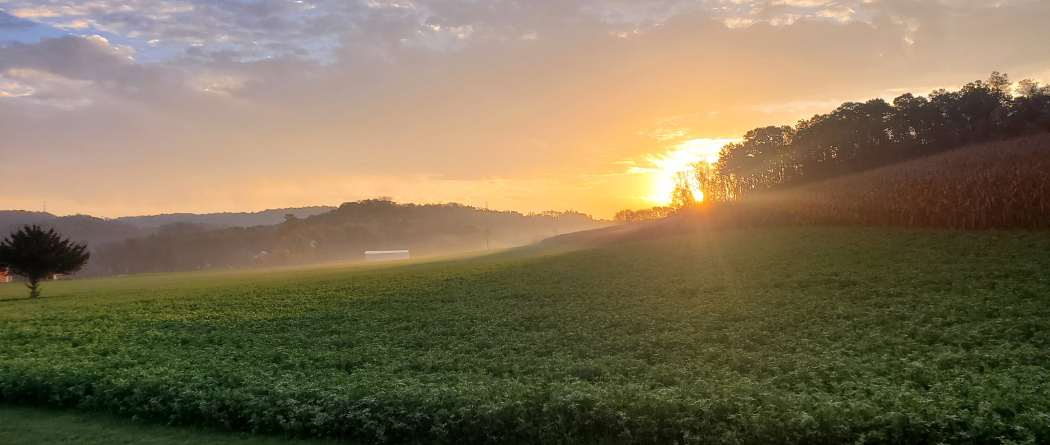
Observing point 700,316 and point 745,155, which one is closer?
point 700,316

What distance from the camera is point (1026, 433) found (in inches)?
237

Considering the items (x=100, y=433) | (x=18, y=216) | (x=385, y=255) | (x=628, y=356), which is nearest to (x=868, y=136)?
(x=628, y=356)

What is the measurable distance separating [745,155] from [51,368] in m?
62.9

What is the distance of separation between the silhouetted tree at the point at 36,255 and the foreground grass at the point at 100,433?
880 inches

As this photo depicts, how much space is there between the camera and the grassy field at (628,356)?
7367 millimetres

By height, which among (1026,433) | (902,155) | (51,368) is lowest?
(1026,433)

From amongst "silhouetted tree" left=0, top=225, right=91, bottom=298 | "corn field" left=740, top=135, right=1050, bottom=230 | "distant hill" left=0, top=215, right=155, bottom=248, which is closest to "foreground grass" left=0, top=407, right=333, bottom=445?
"corn field" left=740, top=135, right=1050, bottom=230

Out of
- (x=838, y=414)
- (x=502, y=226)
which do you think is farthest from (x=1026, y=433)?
(x=502, y=226)

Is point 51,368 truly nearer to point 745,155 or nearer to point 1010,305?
point 1010,305

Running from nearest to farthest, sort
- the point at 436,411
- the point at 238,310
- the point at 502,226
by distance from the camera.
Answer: the point at 436,411 < the point at 238,310 < the point at 502,226

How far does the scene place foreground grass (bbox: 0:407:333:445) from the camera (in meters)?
8.34

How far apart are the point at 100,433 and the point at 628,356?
29.4 ft

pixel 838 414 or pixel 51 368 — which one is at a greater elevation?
pixel 51 368

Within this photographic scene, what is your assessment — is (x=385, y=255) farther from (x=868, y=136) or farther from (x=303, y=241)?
(x=868, y=136)
